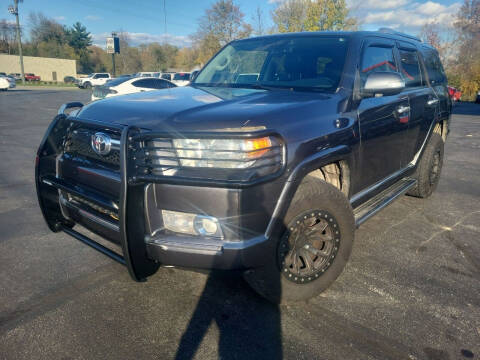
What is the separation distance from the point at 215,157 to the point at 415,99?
2.89 meters

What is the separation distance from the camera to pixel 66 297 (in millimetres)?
2762

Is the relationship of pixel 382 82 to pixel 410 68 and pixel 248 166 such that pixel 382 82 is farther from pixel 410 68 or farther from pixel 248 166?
pixel 410 68

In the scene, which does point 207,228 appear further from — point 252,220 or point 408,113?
point 408,113

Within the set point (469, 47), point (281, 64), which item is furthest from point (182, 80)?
point (469, 47)

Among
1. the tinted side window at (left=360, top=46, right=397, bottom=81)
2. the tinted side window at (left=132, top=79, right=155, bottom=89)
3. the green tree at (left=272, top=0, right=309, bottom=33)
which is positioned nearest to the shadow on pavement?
the tinted side window at (left=360, top=46, right=397, bottom=81)

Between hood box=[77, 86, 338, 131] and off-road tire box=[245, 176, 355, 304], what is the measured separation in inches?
21.0

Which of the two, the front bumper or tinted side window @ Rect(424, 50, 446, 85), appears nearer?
the front bumper

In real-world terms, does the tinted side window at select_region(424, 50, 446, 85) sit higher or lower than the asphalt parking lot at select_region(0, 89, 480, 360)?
higher

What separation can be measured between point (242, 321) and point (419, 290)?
1.42 m

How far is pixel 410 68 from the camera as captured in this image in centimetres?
425

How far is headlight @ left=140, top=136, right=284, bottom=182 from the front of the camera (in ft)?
6.81

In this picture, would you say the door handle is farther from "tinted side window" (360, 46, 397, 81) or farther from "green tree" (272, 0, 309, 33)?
"green tree" (272, 0, 309, 33)

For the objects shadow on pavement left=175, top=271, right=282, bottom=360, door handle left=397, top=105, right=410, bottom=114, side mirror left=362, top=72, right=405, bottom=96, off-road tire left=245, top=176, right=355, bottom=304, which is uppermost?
side mirror left=362, top=72, right=405, bottom=96

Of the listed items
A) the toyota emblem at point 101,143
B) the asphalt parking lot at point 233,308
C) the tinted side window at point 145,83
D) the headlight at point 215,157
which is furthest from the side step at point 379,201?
the tinted side window at point 145,83
